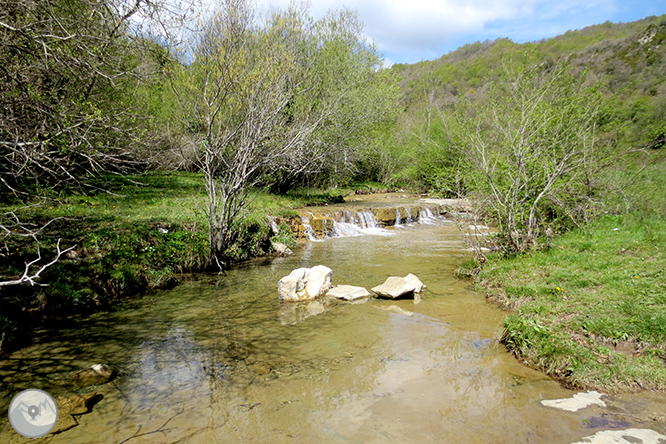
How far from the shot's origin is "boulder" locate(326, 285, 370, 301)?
694 cm

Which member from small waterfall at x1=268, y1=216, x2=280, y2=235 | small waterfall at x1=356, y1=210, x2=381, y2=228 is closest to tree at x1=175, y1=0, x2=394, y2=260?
small waterfall at x1=268, y1=216, x2=280, y2=235

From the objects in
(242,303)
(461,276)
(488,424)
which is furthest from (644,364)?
(242,303)

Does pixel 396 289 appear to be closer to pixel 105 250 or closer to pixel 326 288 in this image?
pixel 326 288

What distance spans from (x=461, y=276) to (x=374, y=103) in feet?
45.0

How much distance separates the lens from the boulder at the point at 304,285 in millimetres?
6965

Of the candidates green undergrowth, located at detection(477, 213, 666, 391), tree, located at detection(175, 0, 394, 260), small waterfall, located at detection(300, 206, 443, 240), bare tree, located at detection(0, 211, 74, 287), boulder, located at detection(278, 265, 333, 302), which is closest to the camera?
bare tree, located at detection(0, 211, 74, 287)

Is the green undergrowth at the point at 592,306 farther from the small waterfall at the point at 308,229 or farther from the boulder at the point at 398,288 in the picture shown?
the small waterfall at the point at 308,229

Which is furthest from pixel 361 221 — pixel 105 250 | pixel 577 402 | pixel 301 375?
pixel 577 402

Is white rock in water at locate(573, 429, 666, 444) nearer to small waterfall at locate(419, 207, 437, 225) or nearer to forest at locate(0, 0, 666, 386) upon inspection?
forest at locate(0, 0, 666, 386)

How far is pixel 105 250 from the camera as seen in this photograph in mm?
7402

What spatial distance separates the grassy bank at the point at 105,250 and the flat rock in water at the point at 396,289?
14.7 feet

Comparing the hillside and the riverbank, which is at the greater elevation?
the hillside

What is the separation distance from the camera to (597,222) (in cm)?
964

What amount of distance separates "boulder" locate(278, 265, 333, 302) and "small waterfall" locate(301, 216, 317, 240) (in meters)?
6.17
